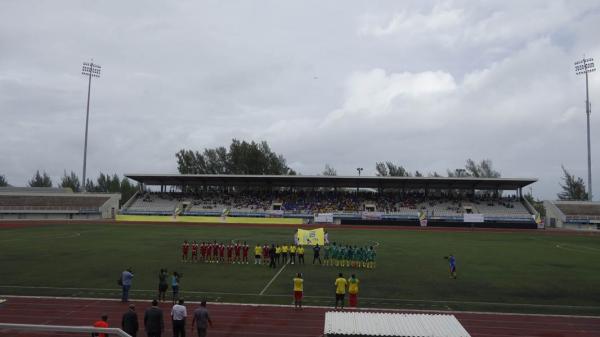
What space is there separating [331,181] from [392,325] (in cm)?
6093

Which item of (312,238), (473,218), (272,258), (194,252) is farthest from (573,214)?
(194,252)

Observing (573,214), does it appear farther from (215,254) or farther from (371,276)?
(215,254)

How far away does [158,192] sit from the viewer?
7356cm

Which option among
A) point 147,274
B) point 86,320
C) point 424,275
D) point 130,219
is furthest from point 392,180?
A: point 86,320

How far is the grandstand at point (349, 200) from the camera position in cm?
5956

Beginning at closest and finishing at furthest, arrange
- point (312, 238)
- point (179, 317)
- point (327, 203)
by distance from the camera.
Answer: point (179, 317) < point (312, 238) < point (327, 203)

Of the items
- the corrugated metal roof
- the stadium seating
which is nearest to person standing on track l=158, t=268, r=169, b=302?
the corrugated metal roof

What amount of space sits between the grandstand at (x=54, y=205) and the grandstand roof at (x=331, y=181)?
19.3 ft

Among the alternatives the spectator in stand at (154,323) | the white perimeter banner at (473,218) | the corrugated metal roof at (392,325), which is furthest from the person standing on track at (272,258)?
the white perimeter banner at (473,218)

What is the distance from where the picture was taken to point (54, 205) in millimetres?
64312

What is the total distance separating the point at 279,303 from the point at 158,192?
6149cm

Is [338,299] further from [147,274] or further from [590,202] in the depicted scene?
[590,202]

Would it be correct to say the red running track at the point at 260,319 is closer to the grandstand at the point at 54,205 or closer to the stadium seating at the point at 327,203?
the stadium seating at the point at 327,203

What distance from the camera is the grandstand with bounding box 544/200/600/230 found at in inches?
2235
